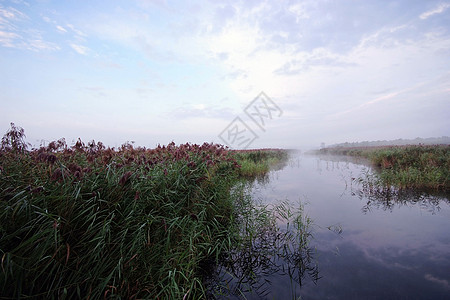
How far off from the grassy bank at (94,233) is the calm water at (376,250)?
1.32 m

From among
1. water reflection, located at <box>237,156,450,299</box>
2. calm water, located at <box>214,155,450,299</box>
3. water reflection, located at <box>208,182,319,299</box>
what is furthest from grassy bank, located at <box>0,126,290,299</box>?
water reflection, located at <box>237,156,450,299</box>

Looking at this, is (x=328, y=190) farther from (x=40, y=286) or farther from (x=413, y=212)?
(x=40, y=286)

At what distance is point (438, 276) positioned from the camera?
125 inches

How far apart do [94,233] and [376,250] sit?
186 inches

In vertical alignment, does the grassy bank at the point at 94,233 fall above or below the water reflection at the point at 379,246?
above

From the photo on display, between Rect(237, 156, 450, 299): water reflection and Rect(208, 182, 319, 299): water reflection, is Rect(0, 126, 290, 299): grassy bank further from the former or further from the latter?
Rect(237, 156, 450, 299): water reflection

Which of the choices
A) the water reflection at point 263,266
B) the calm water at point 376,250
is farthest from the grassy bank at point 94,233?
the calm water at point 376,250

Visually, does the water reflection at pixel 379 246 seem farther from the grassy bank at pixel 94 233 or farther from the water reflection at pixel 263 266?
the grassy bank at pixel 94 233

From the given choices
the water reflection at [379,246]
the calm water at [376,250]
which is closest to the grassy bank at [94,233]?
the calm water at [376,250]

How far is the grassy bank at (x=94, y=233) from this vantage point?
68.9 inches

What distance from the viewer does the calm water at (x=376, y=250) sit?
2.92 metres

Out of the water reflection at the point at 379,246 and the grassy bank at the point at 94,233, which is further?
the water reflection at the point at 379,246

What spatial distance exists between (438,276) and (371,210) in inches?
122

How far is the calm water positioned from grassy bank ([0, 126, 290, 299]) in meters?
1.32
